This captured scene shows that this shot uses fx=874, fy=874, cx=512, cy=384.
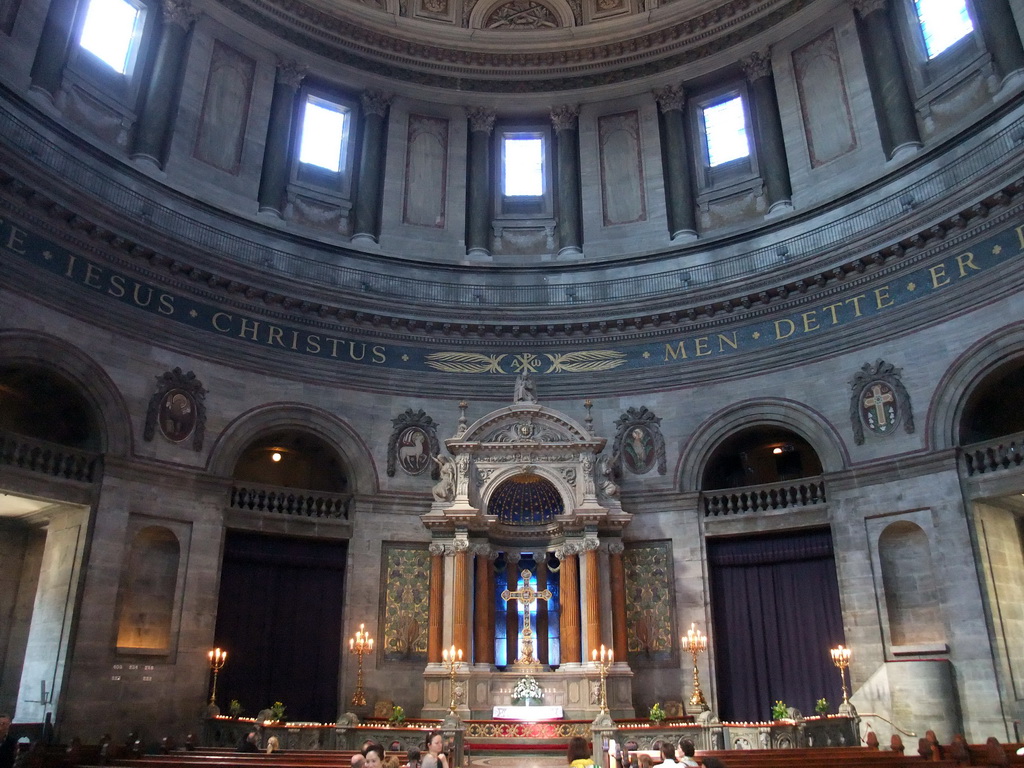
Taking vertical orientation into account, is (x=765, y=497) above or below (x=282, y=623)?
above

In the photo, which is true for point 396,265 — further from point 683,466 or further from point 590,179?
point 683,466

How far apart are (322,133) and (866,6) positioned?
55.3ft

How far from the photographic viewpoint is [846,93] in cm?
2545

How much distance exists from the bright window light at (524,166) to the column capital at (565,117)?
2.80 ft

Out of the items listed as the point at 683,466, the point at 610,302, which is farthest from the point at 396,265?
the point at 683,466

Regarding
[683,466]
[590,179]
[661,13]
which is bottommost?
[683,466]

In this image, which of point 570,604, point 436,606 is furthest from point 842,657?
point 436,606

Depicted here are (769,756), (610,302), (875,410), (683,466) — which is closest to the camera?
(769,756)

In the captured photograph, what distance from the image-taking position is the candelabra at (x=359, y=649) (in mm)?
20219

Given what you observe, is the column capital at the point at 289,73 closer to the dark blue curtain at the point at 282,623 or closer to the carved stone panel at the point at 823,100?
the dark blue curtain at the point at 282,623

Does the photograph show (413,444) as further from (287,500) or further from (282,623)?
(282,623)

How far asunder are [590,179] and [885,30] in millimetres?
9472

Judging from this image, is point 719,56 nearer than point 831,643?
No

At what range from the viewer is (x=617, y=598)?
21438 millimetres
